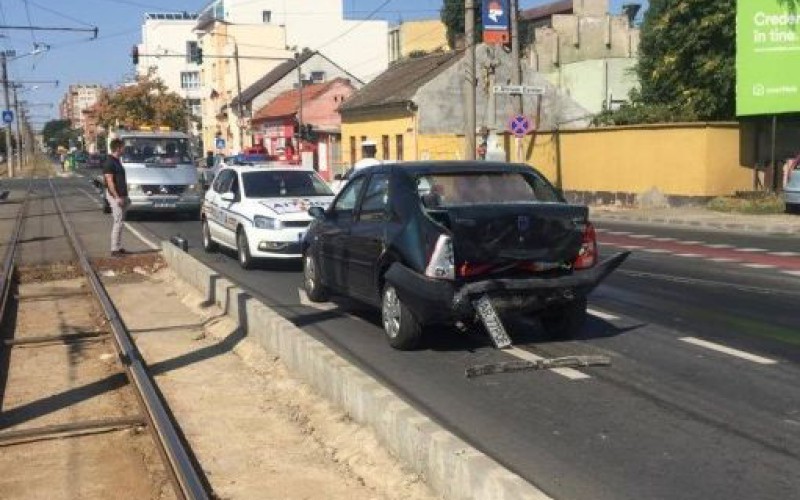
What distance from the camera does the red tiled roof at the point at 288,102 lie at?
6044cm

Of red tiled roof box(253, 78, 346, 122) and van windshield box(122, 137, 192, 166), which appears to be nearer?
van windshield box(122, 137, 192, 166)

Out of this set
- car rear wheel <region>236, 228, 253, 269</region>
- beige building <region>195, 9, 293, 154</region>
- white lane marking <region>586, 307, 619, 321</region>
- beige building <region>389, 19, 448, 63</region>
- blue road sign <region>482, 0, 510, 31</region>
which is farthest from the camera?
beige building <region>389, 19, 448, 63</region>

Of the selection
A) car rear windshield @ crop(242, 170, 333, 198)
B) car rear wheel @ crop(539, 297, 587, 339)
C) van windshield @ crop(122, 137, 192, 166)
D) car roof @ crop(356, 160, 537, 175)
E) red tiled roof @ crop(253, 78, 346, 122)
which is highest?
red tiled roof @ crop(253, 78, 346, 122)

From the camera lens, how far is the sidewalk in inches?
853

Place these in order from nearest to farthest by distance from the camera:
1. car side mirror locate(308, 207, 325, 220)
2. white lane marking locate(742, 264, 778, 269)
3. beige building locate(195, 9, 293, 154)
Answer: car side mirror locate(308, 207, 325, 220), white lane marking locate(742, 264, 778, 269), beige building locate(195, 9, 293, 154)

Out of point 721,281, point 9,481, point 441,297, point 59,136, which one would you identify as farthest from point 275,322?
point 59,136

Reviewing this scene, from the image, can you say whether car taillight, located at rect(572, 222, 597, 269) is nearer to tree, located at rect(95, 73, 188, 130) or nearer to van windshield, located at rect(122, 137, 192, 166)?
van windshield, located at rect(122, 137, 192, 166)

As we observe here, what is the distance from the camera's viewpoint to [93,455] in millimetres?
5816

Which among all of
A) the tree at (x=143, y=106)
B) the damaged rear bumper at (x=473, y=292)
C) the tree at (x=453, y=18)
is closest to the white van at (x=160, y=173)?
the damaged rear bumper at (x=473, y=292)

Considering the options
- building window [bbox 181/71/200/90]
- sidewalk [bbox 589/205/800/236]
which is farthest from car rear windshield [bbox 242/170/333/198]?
building window [bbox 181/71/200/90]

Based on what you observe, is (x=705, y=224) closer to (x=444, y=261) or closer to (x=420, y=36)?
(x=444, y=261)

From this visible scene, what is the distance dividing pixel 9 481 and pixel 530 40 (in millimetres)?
68196

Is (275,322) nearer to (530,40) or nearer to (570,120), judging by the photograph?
(570,120)

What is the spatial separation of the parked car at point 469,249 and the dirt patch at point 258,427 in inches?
48.2
